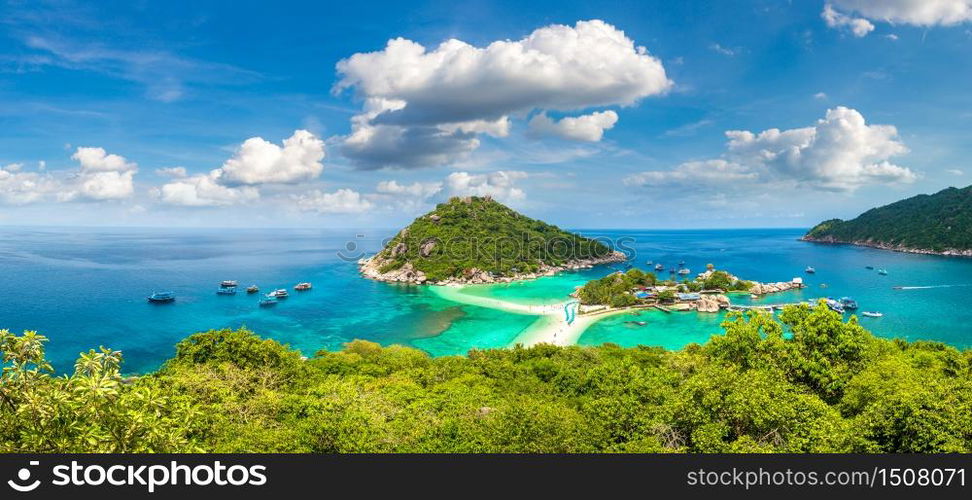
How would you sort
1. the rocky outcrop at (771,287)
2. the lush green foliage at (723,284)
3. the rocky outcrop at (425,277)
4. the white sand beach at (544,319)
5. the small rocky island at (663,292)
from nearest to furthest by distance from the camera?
the white sand beach at (544,319) → the small rocky island at (663,292) → the rocky outcrop at (771,287) → the lush green foliage at (723,284) → the rocky outcrop at (425,277)

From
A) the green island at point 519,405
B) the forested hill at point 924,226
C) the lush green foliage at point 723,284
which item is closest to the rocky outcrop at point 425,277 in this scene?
the lush green foliage at point 723,284

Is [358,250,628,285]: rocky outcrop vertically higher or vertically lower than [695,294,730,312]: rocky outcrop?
higher

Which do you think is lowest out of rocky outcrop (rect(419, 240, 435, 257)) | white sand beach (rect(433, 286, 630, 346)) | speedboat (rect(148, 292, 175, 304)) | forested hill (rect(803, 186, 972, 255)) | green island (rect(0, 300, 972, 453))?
white sand beach (rect(433, 286, 630, 346))

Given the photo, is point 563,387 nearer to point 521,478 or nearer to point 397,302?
point 521,478

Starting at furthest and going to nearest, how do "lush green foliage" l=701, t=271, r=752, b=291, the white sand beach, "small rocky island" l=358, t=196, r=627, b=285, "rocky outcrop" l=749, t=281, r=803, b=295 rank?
"small rocky island" l=358, t=196, r=627, b=285 < "lush green foliage" l=701, t=271, r=752, b=291 < "rocky outcrop" l=749, t=281, r=803, b=295 < the white sand beach

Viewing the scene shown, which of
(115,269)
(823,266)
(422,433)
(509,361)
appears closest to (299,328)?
(509,361)

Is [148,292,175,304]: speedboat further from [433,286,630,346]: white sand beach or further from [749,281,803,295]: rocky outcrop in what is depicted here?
[749,281,803,295]: rocky outcrop

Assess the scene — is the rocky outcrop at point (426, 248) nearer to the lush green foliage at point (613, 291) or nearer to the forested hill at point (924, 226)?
the lush green foliage at point (613, 291)

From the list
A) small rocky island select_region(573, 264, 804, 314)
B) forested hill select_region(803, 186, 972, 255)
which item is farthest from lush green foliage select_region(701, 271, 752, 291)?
forested hill select_region(803, 186, 972, 255)

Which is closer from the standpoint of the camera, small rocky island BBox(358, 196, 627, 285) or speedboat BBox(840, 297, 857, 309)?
speedboat BBox(840, 297, 857, 309)
